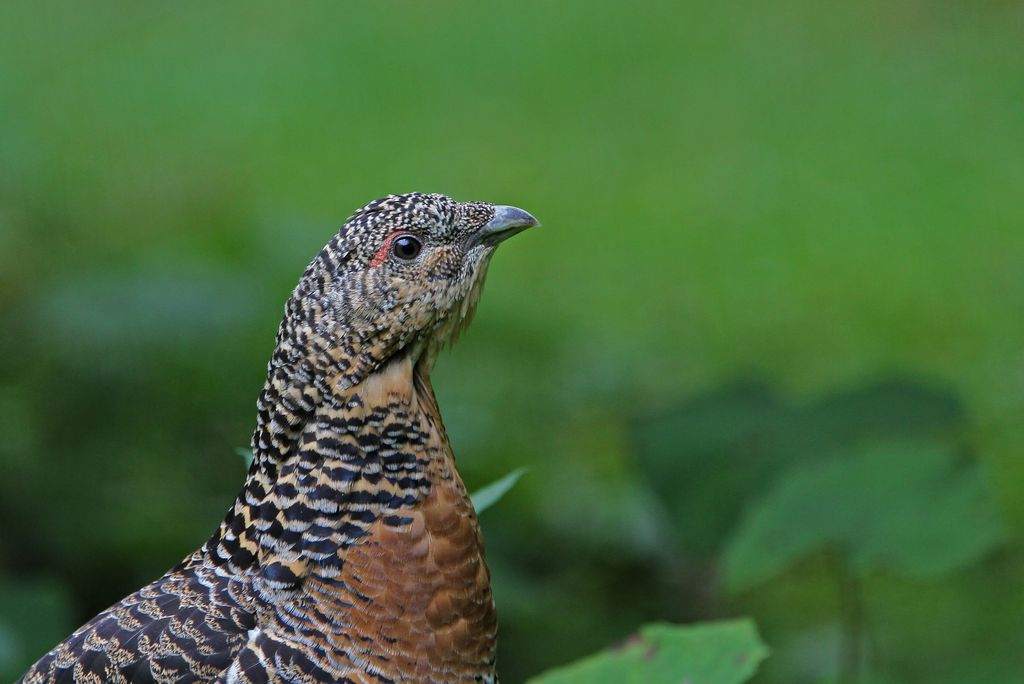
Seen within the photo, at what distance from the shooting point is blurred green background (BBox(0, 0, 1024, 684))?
5148 mm

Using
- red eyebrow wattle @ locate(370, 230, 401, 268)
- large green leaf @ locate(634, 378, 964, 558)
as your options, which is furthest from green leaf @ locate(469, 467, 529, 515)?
large green leaf @ locate(634, 378, 964, 558)

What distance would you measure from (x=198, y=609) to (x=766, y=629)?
3832mm

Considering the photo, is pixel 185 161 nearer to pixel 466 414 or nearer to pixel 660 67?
pixel 466 414

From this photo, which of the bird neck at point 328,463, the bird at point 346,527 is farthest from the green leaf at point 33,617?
the bird neck at point 328,463

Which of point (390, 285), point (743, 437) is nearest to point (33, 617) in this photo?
point (390, 285)

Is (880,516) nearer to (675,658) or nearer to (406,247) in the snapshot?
(675,658)

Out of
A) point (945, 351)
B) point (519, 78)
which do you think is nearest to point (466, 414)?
point (945, 351)

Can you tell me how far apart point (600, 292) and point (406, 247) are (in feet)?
21.0

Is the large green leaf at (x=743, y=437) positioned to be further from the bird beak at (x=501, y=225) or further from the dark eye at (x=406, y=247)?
the dark eye at (x=406, y=247)

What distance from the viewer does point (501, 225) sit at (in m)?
3.54

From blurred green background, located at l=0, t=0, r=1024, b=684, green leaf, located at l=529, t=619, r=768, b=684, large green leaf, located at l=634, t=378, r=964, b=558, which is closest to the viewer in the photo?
green leaf, located at l=529, t=619, r=768, b=684

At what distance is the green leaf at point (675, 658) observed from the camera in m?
3.36

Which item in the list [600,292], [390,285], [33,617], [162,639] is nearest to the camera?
[162,639]

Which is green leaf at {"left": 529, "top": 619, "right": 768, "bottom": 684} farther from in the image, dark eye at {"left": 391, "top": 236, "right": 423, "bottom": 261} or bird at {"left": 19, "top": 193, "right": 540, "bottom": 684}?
dark eye at {"left": 391, "top": 236, "right": 423, "bottom": 261}
